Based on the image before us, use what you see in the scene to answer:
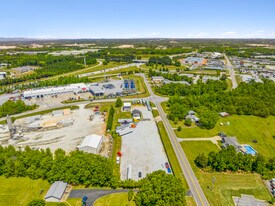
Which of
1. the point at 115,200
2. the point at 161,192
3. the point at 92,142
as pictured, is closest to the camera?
the point at 161,192

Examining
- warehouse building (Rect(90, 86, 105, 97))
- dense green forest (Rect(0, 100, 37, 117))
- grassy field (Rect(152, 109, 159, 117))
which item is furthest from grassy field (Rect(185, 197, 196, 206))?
warehouse building (Rect(90, 86, 105, 97))

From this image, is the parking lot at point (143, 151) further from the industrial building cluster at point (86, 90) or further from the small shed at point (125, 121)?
the industrial building cluster at point (86, 90)

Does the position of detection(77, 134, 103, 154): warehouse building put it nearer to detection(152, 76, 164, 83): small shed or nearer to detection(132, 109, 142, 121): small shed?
detection(132, 109, 142, 121): small shed

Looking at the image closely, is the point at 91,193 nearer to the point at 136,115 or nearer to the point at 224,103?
the point at 136,115

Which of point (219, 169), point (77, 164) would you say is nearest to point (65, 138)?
point (77, 164)

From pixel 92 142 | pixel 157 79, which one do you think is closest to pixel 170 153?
pixel 92 142

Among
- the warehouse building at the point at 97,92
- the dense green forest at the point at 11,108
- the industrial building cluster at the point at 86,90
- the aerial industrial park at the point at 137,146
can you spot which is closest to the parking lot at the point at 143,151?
the aerial industrial park at the point at 137,146

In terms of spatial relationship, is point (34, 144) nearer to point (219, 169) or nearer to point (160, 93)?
point (219, 169)
